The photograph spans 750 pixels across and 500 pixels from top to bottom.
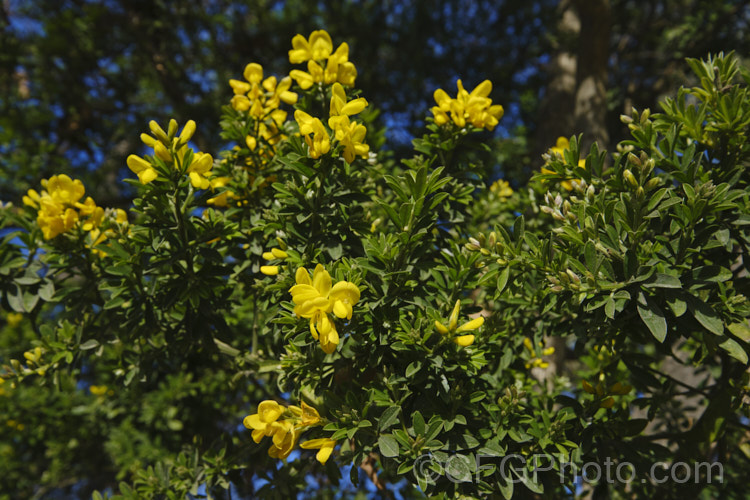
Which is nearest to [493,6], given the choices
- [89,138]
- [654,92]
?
[654,92]

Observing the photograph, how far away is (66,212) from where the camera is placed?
1.88 metres

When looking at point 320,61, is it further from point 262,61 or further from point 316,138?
point 262,61

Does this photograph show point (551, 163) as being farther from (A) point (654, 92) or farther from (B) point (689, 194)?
(A) point (654, 92)

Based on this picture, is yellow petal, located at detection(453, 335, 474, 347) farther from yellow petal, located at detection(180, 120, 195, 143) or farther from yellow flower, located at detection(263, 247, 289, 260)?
yellow petal, located at detection(180, 120, 195, 143)

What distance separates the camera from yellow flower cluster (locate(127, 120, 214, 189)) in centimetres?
158

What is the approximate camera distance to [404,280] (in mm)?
1558

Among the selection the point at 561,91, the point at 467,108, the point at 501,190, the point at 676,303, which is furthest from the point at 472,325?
the point at 561,91

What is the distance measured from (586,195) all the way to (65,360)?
1.98m

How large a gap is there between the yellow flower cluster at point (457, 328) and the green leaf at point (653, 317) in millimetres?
406

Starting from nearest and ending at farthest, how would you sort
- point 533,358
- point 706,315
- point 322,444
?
point 706,315 → point 322,444 → point 533,358

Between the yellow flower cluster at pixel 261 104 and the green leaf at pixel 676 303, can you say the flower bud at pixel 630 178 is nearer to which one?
the green leaf at pixel 676 303

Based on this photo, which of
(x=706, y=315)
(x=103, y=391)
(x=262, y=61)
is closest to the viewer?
(x=706, y=315)

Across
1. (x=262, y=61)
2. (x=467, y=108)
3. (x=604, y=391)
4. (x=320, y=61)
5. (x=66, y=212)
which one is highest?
(x=262, y=61)

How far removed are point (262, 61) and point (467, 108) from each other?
3979 mm
